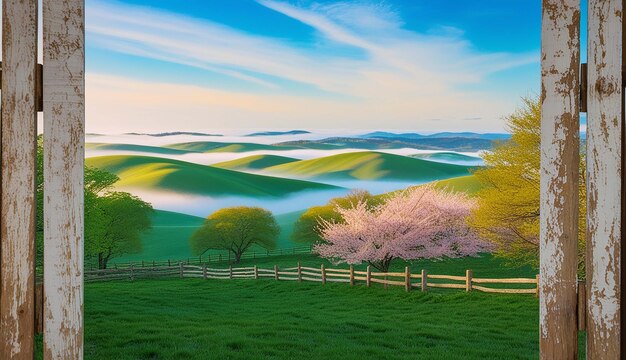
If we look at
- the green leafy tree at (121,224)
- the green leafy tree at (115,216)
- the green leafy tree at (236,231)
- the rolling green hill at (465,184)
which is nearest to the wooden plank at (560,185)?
the green leafy tree at (115,216)

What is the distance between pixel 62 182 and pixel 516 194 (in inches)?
723

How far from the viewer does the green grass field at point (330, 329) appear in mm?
8617

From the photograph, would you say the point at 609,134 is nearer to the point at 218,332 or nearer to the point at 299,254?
the point at 218,332

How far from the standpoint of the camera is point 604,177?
2537mm

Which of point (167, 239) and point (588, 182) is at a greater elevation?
point (588, 182)

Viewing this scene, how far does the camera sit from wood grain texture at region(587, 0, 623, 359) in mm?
2516

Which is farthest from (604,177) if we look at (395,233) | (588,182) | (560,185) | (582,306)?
(395,233)

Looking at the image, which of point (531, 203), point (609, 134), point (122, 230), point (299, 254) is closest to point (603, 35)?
point (609, 134)

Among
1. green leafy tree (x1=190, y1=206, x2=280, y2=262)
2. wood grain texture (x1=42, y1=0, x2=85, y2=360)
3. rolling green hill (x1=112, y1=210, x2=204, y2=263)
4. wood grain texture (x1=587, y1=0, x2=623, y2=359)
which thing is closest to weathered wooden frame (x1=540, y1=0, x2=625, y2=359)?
wood grain texture (x1=587, y1=0, x2=623, y2=359)

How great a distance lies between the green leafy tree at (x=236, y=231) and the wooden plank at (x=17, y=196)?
4455 cm

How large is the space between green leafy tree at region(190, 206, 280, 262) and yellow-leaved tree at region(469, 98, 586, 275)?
29.4 metres

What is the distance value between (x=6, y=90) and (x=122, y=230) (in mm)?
40481

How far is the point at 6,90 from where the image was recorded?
2.58 meters

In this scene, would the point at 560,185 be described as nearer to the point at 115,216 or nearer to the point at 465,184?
the point at 115,216
